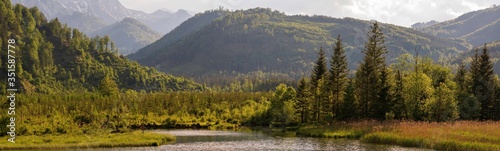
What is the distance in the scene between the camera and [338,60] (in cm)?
11344

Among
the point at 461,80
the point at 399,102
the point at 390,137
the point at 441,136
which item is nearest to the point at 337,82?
the point at 399,102

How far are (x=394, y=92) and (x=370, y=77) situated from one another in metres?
6.38

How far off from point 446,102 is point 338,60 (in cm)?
2757

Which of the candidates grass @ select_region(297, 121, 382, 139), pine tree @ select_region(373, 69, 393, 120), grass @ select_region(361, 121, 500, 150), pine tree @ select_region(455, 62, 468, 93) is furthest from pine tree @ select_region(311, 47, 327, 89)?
grass @ select_region(361, 121, 500, 150)

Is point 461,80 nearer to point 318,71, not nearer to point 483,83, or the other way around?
point 483,83

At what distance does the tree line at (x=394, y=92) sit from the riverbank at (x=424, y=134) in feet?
30.0

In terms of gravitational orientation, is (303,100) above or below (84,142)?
above

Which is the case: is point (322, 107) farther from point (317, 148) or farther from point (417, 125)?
point (317, 148)

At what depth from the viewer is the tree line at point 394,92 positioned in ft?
322

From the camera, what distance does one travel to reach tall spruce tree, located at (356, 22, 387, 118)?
10507 centimetres

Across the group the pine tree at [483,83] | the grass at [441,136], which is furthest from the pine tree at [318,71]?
the pine tree at [483,83]

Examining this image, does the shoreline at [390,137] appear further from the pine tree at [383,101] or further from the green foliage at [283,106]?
the green foliage at [283,106]

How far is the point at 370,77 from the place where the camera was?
107 m

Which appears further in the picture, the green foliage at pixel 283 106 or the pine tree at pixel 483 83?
the green foliage at pixel 283 106
